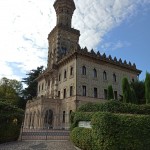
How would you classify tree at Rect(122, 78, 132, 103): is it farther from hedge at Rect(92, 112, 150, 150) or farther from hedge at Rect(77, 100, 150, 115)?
hedge at Rect(92, 112, 150, 150)

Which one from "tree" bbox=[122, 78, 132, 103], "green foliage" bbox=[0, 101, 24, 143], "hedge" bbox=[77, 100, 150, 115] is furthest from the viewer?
"tree" bbox=[122, 78, 132, 103]

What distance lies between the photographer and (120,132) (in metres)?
10.5

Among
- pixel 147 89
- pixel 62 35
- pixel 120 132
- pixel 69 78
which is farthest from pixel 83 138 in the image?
pixel 62 35

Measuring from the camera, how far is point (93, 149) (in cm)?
1133

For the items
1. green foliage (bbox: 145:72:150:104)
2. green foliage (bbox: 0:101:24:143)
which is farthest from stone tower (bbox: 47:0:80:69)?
green foliage (bbox: 0:101:24:143)

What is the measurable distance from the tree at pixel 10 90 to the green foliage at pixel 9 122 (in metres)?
35.5

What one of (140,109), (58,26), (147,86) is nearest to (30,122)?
(58,26)

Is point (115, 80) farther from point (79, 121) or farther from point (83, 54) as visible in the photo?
point (79, 121)

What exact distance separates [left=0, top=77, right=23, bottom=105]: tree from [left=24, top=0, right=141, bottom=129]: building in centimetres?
1295

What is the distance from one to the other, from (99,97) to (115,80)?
5.32 m

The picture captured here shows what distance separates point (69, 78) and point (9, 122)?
18.1 metres

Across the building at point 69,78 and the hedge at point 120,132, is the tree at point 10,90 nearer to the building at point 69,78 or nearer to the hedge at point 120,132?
the building at point 69,78

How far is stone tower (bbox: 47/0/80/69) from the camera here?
125 feet

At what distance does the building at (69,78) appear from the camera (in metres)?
30.6
